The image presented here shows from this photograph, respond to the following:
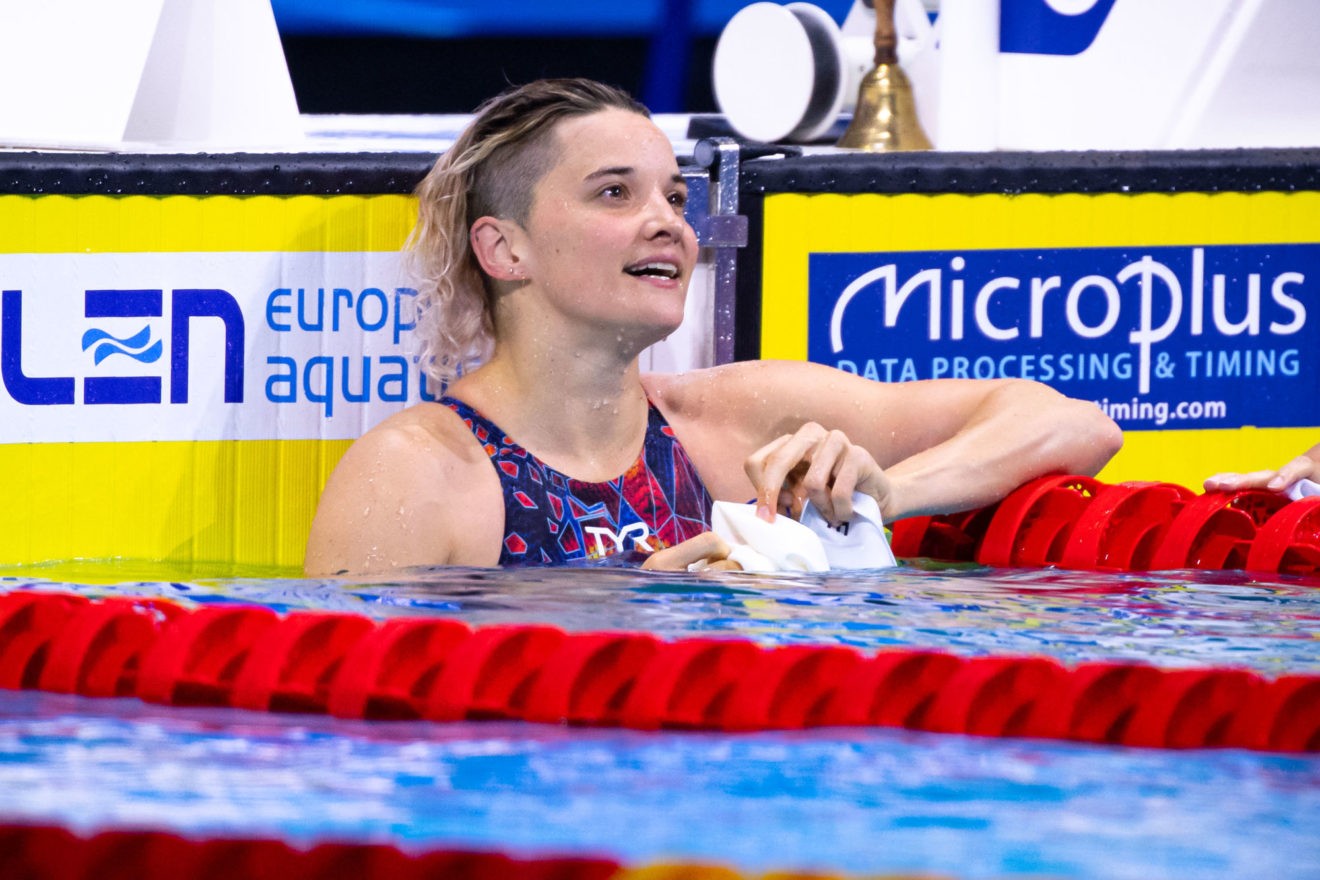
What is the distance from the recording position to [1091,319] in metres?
3.05

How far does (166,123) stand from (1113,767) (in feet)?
9.05

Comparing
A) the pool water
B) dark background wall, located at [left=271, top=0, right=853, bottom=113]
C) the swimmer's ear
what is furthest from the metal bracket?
dark background wall, located at [left=271, top=0, right=853, bottom=113]

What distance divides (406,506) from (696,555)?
441 millimetres

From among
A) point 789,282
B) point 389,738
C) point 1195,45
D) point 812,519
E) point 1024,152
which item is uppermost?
point 1195,45

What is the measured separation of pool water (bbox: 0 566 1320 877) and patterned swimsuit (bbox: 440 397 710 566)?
1.38 ft

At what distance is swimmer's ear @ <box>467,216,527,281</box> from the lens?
2.56m

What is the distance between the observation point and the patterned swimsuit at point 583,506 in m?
2.41

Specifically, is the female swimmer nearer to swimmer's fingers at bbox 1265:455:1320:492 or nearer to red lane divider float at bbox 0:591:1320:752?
swimmer's fingers at bbox 1265:455:1320:492

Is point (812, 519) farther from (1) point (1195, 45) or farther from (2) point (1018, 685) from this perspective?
(1) point (1195, 45)

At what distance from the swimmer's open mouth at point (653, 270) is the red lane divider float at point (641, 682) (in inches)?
33.8

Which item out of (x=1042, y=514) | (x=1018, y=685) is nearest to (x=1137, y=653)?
(x=1018, y=685)

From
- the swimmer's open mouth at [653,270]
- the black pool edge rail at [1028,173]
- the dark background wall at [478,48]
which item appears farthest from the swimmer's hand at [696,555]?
the dark background wall at [478,48]

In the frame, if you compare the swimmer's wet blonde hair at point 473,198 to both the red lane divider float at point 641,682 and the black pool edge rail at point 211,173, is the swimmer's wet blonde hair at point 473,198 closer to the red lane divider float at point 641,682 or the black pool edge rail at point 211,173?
the black pool edge rail at point 211,173

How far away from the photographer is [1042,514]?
257cm
